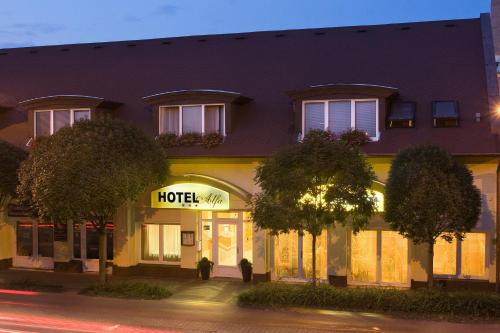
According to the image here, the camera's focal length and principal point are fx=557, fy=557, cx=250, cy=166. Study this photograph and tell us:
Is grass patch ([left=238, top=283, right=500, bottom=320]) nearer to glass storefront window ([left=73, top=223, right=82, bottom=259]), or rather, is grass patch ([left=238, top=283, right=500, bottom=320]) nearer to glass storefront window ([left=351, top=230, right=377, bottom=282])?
glass storefront window ([left=351, top=230, right=377, bottom=282])

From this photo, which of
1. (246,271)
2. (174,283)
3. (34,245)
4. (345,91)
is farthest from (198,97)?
(34,245)

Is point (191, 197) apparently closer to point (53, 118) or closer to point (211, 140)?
point (211, 140)

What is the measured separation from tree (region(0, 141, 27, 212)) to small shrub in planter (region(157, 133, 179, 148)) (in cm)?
484

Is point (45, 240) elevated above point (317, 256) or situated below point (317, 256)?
above

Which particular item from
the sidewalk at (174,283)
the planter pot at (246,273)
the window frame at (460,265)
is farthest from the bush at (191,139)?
the window frame at (460,265)

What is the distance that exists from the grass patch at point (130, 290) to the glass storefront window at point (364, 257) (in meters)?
6.26

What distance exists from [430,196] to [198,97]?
31.4 feet

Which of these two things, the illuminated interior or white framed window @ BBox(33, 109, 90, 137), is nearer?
the illuminated interior

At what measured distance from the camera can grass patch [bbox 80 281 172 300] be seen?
1702cm

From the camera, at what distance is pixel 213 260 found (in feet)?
66.6

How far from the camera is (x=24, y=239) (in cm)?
2283

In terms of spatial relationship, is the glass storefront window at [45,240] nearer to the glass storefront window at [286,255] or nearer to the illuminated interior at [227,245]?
the illuminated interior at [227,245]

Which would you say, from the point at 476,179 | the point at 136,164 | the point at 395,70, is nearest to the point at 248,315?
the point at 136,164

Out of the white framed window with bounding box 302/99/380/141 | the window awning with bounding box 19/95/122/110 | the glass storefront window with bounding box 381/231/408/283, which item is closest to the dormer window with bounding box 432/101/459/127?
the white framed window with bounding box 302/99/380/141
